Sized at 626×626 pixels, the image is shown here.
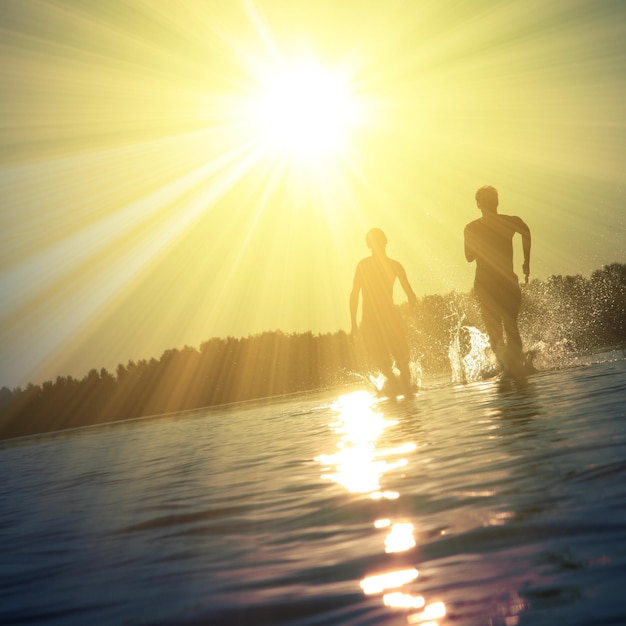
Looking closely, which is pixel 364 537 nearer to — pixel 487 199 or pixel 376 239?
pixel 487 199

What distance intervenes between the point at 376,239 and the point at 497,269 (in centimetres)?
247

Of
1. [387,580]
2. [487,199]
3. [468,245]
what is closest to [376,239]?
[468,245]

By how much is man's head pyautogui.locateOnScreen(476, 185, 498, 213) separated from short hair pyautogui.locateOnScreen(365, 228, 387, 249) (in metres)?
2.04

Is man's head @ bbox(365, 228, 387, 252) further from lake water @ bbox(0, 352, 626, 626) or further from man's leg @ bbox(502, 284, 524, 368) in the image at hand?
lake water @ bbox(0, 352, 626, 626)

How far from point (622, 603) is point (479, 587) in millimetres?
405

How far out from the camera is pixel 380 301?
13.0 metres

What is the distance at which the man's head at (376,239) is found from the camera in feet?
42.4

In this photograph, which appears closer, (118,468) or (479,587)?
(479,587)

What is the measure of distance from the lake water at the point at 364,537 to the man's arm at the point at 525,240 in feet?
18.3

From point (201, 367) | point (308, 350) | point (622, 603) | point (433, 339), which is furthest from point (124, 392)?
point (622, 603)

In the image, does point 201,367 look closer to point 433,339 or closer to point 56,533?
point 433,339

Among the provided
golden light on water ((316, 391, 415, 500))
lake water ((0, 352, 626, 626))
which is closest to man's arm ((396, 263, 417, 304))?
golden light on water ((316, 391, 415, 500))

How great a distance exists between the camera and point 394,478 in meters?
4.28

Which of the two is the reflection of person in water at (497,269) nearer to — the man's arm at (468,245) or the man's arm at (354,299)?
the man's arm at (468,245)
